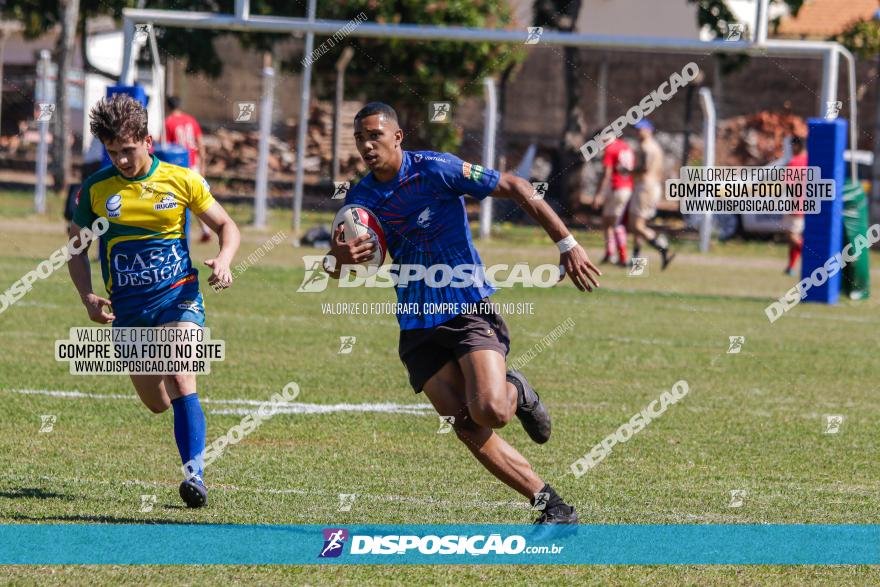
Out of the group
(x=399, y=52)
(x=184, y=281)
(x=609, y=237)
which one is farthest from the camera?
(x=399, y=52)

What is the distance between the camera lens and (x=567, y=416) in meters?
9.73

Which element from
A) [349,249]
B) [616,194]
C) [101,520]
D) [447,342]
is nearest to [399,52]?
[616,194]

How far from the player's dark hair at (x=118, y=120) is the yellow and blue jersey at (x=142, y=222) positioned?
293mm

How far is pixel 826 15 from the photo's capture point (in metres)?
48.0

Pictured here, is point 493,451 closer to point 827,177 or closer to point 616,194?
point 827,177

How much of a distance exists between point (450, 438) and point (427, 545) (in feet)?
9.46

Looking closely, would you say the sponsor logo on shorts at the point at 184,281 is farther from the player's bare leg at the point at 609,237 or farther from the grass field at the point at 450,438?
the player's bare leg at the point at 609,237

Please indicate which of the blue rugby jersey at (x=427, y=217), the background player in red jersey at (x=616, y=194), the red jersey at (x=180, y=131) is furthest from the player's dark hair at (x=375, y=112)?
the background player in red jersey at (x=616, y=194)

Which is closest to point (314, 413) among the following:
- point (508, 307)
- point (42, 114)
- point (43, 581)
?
point (43, 581)

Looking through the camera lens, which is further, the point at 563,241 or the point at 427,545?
the point at 563,241

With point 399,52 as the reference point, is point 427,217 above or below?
below

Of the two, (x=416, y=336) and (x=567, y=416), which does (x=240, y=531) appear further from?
(x=567, y=416)

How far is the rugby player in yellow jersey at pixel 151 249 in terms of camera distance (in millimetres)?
7051

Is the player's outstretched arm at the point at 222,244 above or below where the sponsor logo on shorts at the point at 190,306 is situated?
above
